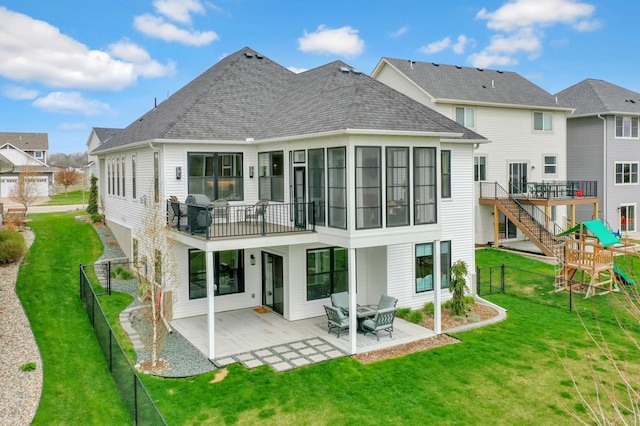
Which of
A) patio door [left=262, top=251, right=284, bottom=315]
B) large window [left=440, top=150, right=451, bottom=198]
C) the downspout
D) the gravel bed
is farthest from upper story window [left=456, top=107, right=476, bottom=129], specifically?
the gravel bed

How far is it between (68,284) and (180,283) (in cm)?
545

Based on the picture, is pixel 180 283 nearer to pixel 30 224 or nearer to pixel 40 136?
pixel 30 224

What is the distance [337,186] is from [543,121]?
72.5 feet

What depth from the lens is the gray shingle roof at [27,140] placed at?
236ft

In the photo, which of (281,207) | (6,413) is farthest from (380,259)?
(6,413)

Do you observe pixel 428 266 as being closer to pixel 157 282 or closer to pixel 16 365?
pixel 157 282

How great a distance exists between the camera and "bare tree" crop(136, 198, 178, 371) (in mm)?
12091

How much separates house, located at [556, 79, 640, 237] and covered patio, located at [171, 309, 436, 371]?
79.5 ft

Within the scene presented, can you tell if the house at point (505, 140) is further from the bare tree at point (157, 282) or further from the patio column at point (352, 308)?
the bare tree at point (157, 282)

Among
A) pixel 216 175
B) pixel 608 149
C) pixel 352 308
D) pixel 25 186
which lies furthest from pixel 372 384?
pixel 25 186


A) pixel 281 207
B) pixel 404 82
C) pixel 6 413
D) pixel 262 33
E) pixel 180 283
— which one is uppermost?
pixel 262 33

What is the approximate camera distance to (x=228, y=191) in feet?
55.7

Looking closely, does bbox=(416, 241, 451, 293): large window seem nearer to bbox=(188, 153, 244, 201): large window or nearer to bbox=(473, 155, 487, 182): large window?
bbox=(188, 153, 244, 201): large window

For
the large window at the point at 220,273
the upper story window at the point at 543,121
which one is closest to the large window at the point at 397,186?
the large window at the point at 220,273
